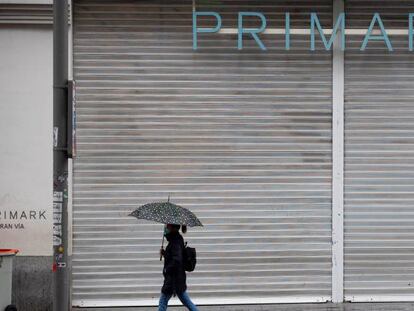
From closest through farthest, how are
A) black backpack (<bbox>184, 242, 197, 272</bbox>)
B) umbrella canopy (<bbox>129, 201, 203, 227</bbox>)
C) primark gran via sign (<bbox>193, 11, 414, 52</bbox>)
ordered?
umbrella canopy (<bbox>129, 201, 203, 227</bbox>)
black backpack (<bbox>184, 242, 197, 272</bbox>)
primark gran via sign (<bbox>193, 11, 414, 52</bbox>)

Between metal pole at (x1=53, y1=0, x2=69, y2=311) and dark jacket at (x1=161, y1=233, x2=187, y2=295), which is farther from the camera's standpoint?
dark jacket at (x1=161, y1=233, x2=187, y2=295)

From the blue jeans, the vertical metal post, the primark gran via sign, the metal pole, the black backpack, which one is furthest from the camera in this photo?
the vertical metal post

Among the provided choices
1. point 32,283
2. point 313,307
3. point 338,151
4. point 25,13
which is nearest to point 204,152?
point 338,151

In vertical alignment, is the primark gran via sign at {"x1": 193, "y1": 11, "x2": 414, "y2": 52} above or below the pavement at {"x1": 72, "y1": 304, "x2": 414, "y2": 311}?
above

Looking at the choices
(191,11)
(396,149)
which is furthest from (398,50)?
(191,11)

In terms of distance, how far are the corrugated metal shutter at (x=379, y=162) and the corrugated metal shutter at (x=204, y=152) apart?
360 mm

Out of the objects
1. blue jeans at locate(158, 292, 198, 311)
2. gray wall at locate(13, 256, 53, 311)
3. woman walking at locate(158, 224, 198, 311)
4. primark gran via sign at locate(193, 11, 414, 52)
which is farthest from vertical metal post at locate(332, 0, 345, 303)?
gray wall at locate(13, 256, 53, 311)

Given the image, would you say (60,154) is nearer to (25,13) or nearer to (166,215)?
(166,215)

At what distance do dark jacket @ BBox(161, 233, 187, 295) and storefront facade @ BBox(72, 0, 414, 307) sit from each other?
5.96 ft

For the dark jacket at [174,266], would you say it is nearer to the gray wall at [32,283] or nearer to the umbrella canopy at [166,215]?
the umbrella canopy at [166,215]

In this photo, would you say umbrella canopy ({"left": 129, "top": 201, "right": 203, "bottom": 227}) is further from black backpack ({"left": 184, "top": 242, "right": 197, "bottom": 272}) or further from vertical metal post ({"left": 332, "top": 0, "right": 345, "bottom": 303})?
vertical metal post ({"left": 332, "top": 0, "right": 345, "bottom": 303})

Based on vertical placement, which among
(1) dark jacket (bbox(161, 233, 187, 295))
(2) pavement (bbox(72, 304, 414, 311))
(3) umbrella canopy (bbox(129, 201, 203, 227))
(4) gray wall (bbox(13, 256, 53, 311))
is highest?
(3) umbrella canopy (bbox(129, 201, 203, 227))

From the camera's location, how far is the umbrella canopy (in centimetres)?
877

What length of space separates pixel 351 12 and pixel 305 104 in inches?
60.0
